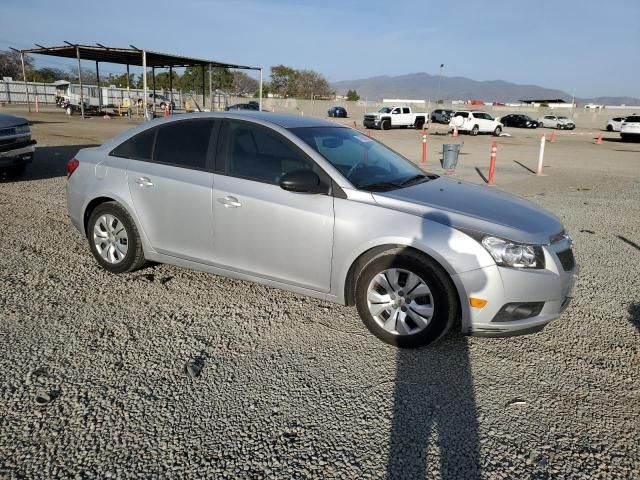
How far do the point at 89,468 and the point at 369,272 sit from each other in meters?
2.10

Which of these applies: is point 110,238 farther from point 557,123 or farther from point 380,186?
point 557,123

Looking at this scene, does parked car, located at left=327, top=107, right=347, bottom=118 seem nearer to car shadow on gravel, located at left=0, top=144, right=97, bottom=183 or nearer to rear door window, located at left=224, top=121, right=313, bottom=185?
car shadow on gravel, located at left=0, top=144, right=97, bottom=183

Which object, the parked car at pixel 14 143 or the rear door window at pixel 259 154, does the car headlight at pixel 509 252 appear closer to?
the rear door window at pixel 259 154

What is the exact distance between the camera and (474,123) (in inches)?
1464

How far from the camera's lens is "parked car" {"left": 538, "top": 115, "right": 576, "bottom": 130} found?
5419 cm

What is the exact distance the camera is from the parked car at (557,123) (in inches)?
2133

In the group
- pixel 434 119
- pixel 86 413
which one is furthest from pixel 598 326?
pixel 434 119

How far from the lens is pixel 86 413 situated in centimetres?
286

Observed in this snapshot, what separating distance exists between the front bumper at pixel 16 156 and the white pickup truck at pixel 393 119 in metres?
32.8

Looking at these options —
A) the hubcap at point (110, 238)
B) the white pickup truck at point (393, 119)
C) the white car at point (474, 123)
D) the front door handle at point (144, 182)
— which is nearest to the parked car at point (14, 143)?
the hubcap at point (110, 238)

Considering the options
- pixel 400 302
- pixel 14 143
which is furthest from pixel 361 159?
pixel 14 143

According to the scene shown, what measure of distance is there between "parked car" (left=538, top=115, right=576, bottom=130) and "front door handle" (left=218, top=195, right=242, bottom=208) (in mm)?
55888

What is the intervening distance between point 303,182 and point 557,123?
57.8m

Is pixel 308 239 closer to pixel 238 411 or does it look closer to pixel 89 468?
pixel 238 411
